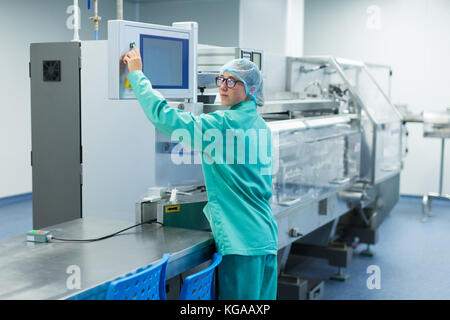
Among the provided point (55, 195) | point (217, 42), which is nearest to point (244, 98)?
point (55, 195)

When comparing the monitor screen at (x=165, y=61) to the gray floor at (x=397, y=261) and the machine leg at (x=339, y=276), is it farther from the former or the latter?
the machine leg at (x=339, y=276)

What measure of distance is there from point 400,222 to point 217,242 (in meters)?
4.53

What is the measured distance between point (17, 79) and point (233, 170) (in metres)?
5.43

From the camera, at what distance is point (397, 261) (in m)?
4.86

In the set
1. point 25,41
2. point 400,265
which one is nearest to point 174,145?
point 400,265

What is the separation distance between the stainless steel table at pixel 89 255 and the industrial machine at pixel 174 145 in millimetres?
208

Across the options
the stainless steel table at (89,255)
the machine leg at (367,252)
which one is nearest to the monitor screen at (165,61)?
the stainless steel table at (89,255)

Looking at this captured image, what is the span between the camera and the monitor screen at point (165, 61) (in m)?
2.41

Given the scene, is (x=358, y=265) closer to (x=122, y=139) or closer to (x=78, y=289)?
(x=122, y=139)

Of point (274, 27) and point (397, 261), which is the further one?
point (274, 27)

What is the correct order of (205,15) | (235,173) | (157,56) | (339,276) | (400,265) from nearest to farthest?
(235,173) < (157,56) < (339,276) < (400,265) < (205,15)

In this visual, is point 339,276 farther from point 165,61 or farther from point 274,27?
point 274,27

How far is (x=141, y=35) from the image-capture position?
93.3 inches

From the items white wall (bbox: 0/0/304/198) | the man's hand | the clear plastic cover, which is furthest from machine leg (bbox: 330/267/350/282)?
white wall (bbox: 0/0/304/198)
